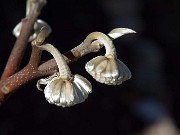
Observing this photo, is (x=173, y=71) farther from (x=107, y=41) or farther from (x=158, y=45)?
(x=107, y=41)

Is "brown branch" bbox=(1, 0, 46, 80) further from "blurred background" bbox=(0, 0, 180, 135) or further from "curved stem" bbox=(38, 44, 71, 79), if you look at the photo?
"blurred background" bbox=(0, 0, 180, 135)

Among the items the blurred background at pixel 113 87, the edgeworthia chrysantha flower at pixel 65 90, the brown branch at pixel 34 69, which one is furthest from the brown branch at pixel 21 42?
the blurred background at pixel 113 87

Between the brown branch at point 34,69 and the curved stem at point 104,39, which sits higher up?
the curved stem at point 104,39

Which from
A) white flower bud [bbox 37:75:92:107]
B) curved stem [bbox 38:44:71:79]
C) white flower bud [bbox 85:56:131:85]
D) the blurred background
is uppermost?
curved stem [bbox 38:44:71:79]

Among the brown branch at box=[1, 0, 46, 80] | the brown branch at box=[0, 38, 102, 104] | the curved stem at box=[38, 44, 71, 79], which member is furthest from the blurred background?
the curved stem at box=[38, 44, 71, 79]

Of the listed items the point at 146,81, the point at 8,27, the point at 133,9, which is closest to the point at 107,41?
the point at 8,27

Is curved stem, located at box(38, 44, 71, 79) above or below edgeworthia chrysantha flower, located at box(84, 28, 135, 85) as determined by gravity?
above

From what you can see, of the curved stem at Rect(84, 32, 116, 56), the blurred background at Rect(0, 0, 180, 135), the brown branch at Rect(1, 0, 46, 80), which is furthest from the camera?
the blurred background at Rect(0, 0, 180, 135)

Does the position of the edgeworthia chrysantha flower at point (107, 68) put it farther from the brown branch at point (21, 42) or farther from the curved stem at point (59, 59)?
the brown branch at point (21, 42)
